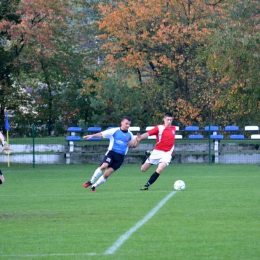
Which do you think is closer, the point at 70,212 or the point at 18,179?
the point at 70,212

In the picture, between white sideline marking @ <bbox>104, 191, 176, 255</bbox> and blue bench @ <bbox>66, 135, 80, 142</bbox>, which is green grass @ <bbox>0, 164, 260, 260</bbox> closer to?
white sideline marking @ <bbox>104, 191, 176, 255</bbox>

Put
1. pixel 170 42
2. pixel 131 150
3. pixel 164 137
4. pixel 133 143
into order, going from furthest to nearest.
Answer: pixel 170 42 → pixel 131 150 → pixel 164 137 → pixel 133 143

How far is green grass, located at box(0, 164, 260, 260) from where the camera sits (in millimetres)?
8430

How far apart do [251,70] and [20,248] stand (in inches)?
933

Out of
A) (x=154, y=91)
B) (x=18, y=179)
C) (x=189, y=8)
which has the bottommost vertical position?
(x=18, y=179)

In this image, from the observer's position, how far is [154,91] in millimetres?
40562

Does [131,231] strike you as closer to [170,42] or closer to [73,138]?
[73,138]

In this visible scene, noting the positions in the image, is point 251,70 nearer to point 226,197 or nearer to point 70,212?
point 226,197

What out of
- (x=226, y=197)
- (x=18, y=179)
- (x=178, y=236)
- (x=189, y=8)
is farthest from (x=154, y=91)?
(x=178, y=236)

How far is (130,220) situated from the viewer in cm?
1129

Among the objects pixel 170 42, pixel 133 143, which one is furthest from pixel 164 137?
pixel 170 42

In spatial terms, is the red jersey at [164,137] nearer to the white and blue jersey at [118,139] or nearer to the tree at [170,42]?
the white and blue jersey at [118,139]

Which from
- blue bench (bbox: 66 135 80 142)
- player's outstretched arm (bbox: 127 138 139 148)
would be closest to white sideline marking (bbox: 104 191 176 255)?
player's outstretched arm (bbox: 127 138 139 148)

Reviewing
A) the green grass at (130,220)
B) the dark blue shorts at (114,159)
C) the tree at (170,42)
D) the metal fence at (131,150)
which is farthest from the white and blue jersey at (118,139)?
the tree at (170,42)
